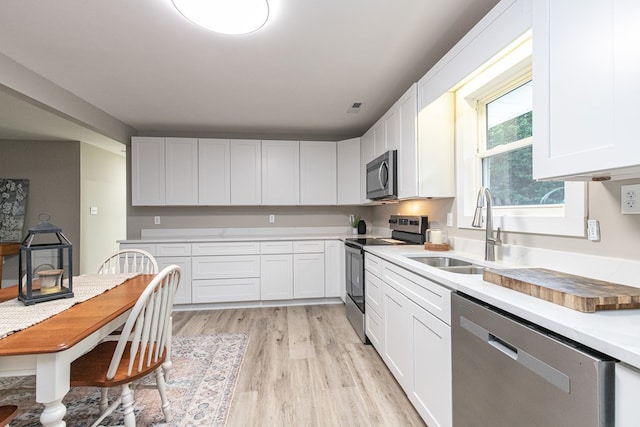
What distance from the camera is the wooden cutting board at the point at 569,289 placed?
2.82 feet

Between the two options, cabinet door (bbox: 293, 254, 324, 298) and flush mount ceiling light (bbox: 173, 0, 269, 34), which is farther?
cabinet door (bbox: 293, 254, 324, 298)

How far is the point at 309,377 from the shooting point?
2143 millimetres

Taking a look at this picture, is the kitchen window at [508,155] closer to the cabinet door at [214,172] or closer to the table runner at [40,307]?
the table runner at [40,307]

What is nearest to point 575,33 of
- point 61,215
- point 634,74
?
point 634,74

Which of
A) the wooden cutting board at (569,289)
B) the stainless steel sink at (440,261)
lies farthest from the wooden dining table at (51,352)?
the stainless steel sink at (440,261)

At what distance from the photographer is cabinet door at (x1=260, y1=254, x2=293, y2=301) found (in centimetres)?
377

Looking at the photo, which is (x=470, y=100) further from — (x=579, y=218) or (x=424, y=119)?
(x=579, y=218)

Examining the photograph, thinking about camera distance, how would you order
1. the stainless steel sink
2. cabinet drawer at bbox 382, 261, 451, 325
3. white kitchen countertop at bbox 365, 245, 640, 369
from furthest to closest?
the stainless steel sink, cabinet drawer at bbox 382, 261, 451, 325, white kitchen countertop at bbox 365, 245, 640, 369

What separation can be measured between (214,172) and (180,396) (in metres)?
2.73

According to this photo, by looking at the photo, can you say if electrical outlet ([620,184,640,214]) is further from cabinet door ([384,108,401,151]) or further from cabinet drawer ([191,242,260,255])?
cabinet drawer ([191,242,260,255])

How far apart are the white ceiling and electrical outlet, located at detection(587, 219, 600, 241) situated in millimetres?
1311

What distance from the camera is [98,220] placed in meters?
5.20

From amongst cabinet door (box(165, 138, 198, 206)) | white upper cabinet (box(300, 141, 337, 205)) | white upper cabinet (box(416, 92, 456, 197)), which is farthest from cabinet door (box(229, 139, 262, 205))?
white upper cabinet (box(416, 92, 456, 197))

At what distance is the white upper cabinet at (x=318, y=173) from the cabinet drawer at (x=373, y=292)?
67.7 inches
